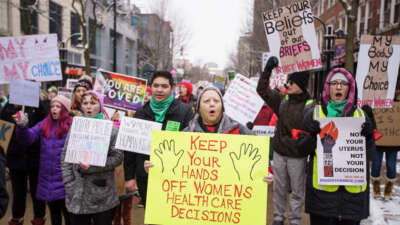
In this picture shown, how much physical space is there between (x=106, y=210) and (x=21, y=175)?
5.51ft

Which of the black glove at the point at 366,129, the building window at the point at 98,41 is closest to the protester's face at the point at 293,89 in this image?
the black glove at the point at 366,129

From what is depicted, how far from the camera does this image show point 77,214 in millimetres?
2791

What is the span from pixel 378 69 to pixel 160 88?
2.84m

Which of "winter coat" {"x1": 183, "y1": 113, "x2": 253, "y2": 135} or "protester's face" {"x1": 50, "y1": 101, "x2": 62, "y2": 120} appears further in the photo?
"protester's face" {"x1": 50, "y1": 101, "x2": 62, "y2": 120}

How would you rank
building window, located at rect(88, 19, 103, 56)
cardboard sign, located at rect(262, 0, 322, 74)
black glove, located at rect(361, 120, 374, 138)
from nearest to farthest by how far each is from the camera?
black glove, located at rect(361, 120, 374, 138)
cardboard sign, located at rect(262, 0, 322, 74)
building window, located at rect(88, 19, 103, 56)

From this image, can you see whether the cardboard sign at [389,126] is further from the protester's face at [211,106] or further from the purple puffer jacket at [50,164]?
the purple puffer jacket at [50,164]

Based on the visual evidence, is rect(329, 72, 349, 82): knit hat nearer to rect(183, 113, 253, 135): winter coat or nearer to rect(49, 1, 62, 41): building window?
rect(183, 113, 253, 135): winter coat

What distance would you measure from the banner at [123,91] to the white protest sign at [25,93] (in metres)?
1.39

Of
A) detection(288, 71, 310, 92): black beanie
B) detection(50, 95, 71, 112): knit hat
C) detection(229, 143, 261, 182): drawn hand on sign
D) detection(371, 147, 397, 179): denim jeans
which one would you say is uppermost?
detection(288, 71, 310, 92): black beanie

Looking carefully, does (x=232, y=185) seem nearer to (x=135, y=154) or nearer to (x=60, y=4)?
(x=135, y=154)

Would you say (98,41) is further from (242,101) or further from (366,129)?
(366,129)

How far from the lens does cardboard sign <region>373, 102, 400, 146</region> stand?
488cm

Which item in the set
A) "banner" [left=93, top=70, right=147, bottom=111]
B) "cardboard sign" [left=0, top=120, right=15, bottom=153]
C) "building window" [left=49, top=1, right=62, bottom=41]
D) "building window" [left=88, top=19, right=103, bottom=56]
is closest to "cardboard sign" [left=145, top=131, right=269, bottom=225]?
"cardboard sign" [left=0, top=120, right=15, bottom=153]

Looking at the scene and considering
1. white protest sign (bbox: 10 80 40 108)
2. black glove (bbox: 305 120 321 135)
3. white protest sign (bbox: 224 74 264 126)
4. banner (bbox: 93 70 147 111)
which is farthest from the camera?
banner (bbox: 93 70 147 111)
